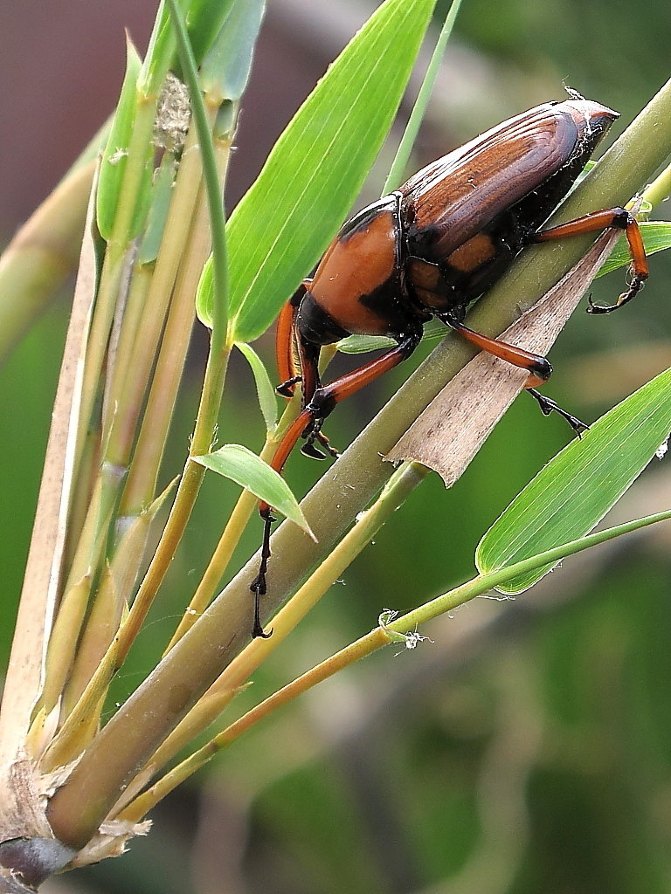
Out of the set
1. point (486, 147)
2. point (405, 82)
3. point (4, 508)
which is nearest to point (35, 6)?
point (4, 508)

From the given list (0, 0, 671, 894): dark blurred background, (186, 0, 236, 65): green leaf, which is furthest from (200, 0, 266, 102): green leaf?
(0, 0, 671, 894): dark blurred background

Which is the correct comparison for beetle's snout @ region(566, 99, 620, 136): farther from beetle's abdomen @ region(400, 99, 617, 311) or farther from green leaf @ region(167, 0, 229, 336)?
green leaf @ region(167, 0, 229, 336)

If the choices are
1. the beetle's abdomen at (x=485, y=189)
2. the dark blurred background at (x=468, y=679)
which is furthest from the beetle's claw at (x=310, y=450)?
the dark blurred background at (x=468, y=679)

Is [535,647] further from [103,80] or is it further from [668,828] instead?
[103,80]

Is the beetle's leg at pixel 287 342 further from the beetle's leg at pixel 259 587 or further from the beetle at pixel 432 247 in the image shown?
the beetle's leg at pixel 259 587

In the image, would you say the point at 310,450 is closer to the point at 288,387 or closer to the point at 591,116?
the point at 288,387

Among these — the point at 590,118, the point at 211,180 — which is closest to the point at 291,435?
the point at 211,180
